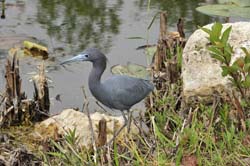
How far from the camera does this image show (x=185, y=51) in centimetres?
510

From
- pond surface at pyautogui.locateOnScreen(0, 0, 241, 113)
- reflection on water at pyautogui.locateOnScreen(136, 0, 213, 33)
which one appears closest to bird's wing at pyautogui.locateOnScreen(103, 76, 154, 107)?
pond surface at pyautogui.locateOnScreen(0, 0, 241, 113)

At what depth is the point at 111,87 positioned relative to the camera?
14.9ft

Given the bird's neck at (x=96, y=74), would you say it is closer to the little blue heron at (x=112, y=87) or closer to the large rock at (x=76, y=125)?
the little blue heron at (x=112, y=87)

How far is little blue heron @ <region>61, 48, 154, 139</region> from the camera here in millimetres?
4508

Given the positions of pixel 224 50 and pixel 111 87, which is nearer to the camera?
pixel 224 50

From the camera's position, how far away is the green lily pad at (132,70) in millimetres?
5730

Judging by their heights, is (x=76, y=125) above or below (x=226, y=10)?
below

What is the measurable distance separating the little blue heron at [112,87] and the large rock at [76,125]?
0.57ft

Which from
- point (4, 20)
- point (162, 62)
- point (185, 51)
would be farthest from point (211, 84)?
point (4, 20)

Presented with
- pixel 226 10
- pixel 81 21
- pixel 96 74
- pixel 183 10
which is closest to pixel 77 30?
pixel 81 21

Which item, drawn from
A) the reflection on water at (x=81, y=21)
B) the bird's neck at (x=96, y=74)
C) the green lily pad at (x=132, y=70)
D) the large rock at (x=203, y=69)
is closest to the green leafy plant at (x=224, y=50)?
the large rock at (x=203, y=69)

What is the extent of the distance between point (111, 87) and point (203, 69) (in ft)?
2.35

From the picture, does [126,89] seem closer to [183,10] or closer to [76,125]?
[76,125]

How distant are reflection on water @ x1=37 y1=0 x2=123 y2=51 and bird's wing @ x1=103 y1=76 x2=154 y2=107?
68.8 inches
